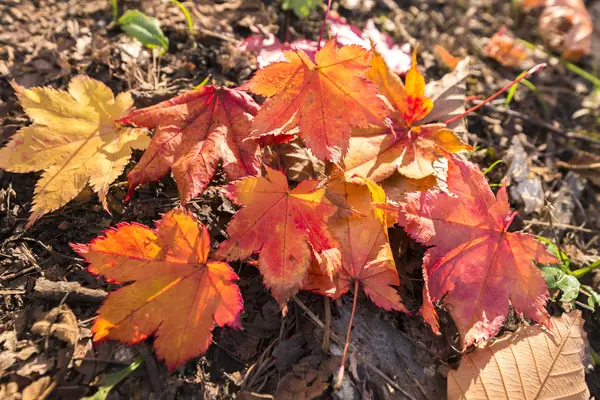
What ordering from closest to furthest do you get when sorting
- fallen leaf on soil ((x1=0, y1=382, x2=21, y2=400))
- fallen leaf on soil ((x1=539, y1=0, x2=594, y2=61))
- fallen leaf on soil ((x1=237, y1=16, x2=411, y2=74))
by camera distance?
fallen leaf on soil ((x1=0, y1=382, x2=21, y2=400)) < fallen leaf on soil ((x1=237, y1=16, x2=411, y2=74)) < fallen leaf on soil ((x1=539, y1=0, x2=594, y2=61))

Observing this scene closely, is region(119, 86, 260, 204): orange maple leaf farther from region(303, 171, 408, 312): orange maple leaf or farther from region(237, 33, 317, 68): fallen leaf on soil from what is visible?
region(237, 33, 317, 68): fallen leaf on soil

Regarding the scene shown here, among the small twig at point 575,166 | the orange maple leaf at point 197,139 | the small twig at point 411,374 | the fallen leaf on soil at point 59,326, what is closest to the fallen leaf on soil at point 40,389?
the fallen leaf on soil at point 59,326

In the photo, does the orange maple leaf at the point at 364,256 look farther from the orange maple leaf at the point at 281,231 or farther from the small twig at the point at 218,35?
the small twig at the point at 218,35

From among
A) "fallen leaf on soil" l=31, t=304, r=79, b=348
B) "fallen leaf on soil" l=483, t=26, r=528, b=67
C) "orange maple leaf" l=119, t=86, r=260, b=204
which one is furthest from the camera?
"fallen leaf on soil" l=483, t=26, r=528, b=67

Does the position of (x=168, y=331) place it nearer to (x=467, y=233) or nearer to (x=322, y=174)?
(x=322, y=174)

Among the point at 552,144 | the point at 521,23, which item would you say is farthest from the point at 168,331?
the point at 521,23

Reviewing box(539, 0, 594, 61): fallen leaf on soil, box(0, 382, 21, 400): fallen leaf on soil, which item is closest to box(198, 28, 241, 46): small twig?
box(0, 382, 21, 400): fallen leaf on soil
